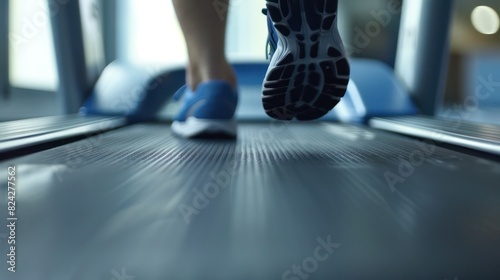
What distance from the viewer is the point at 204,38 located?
1.14m

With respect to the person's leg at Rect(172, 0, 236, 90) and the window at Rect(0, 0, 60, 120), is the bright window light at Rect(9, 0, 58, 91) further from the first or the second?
the person's leg at Rect(172, 0, 236, 90)

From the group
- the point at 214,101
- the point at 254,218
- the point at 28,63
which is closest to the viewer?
the point at 254,218

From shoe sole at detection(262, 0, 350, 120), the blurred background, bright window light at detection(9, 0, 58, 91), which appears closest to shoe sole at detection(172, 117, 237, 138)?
shoe sole at detection(262, 0, 350, 120)

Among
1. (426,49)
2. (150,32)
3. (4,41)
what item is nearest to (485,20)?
(426,49)

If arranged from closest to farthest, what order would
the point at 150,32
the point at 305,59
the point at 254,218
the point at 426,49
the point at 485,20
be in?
the point at 254,218 < the point at 305,59 < the point at 426,49 < the point at 150,32 < the point at 485,20

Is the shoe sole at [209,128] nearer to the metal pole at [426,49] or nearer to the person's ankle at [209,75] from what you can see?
the person's ankle at [209,75]

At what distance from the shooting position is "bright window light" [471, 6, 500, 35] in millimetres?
3955

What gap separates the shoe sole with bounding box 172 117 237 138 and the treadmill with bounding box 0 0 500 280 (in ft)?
0.09

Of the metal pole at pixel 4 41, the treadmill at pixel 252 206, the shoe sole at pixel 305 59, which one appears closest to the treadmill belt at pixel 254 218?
the treadmill at pixel 252 206

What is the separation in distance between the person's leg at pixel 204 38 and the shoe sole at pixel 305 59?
0.30 metres

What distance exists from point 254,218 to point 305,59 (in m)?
0.43

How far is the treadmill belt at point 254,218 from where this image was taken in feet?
1.28

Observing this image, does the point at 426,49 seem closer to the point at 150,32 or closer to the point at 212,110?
the point at 212,110

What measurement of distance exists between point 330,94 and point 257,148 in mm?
223
